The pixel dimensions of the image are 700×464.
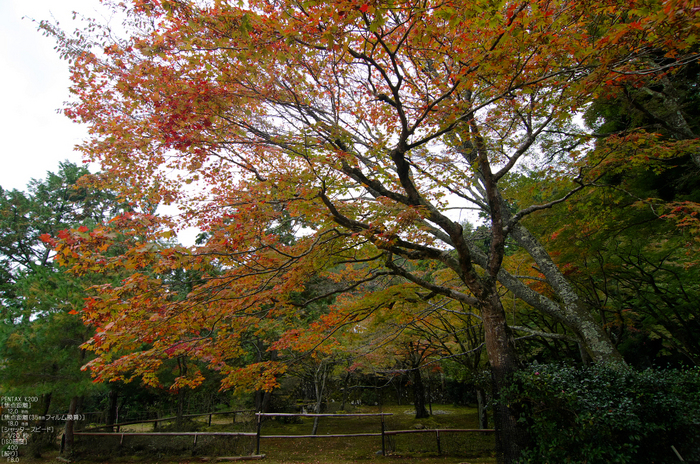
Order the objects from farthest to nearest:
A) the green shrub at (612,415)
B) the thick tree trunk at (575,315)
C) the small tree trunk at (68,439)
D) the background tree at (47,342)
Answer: the small tree trunk at (68,439) < the background tree at (47,342) < the thick tree trunk at (575,315) < the green shrub at (612,415)

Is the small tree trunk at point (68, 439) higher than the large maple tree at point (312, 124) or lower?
lower

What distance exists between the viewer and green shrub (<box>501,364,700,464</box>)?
11.5 ft

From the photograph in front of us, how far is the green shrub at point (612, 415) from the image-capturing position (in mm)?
3498

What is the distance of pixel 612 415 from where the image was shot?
3.56 m

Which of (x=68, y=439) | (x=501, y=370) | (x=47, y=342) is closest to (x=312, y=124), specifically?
(x=501, y=370)

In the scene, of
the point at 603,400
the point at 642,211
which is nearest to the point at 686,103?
the point at 642,211

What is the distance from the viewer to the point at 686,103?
6910 millimetres

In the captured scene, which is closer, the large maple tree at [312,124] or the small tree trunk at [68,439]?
the large maple tree at [312,124]

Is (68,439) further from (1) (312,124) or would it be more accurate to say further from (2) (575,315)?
(2) (575,315)

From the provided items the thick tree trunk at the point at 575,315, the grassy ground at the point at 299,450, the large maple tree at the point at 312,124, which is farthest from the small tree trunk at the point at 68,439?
the thick tree trunk at the point at 575,315

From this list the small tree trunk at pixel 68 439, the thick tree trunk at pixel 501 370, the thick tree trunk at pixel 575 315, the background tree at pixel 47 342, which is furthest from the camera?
the small tree trunk at pixel 68 439

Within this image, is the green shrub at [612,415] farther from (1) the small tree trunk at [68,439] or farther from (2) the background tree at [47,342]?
(1) the small tree trunk at [68,439]

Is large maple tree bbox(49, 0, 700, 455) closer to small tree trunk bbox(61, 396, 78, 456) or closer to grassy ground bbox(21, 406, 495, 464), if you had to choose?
grassy ground bbox(21, 406, 495, 464)

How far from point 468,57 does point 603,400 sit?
15.0 ft
